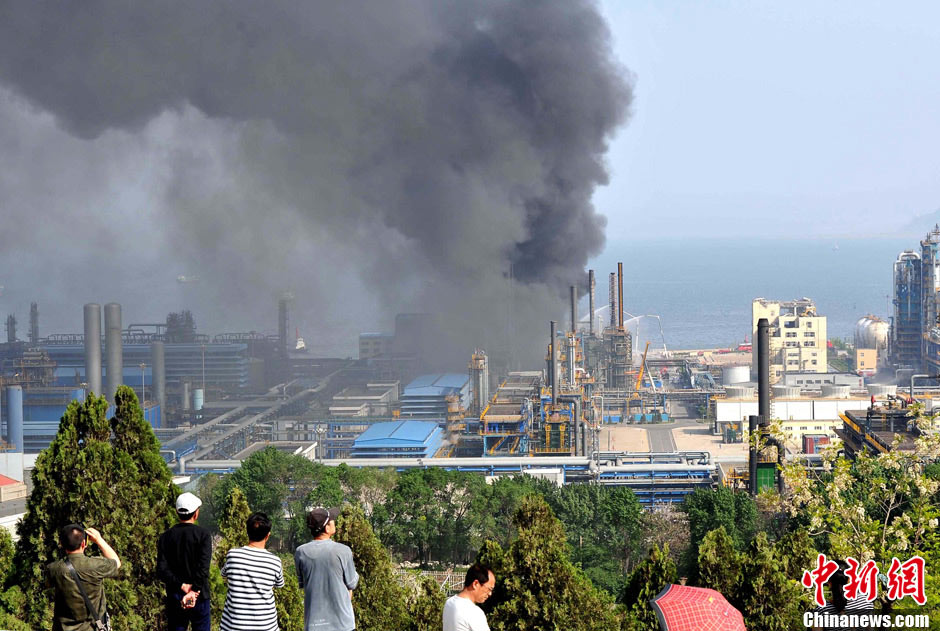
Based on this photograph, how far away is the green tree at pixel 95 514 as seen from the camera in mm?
4234

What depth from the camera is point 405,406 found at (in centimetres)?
2480

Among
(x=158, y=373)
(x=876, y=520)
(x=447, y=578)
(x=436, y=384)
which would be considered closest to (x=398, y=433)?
(x=436, y=384)

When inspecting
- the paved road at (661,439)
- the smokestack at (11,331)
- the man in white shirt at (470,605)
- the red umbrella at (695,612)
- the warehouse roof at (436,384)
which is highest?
the smokestack at (11,331)

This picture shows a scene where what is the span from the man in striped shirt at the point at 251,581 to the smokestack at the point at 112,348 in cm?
2164

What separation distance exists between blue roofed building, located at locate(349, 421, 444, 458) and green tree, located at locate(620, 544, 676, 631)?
607 inches

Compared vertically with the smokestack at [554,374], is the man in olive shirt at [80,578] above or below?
below

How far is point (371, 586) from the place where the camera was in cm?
491

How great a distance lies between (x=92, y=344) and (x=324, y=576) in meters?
22.5

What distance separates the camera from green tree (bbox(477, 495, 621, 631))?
4.36m

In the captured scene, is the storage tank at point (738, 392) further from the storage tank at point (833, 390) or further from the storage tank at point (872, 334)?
the storage tank at point (872, 334)

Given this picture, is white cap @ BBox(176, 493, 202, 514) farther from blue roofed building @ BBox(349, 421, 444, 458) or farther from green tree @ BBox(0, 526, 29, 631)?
blue roofed building @ BBox(349, 421, 444, 458)

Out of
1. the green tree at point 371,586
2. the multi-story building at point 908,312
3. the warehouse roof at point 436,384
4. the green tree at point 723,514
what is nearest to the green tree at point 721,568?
the green tree at point 371,586

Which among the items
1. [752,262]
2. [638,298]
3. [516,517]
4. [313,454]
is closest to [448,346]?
[313,454]

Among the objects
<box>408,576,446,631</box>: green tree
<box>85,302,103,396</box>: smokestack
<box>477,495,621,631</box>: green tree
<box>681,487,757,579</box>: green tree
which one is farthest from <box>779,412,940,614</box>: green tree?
<box>85,302,103,396</box>: smokestack
